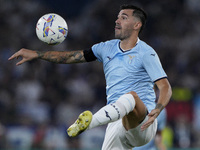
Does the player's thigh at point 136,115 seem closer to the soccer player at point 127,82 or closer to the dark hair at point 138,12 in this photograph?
the soccer player at point 127,82

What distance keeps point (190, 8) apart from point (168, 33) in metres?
1.43

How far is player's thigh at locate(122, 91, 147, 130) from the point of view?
4945 millimetres

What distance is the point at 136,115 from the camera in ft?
16.4

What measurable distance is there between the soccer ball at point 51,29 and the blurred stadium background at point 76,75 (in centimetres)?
573

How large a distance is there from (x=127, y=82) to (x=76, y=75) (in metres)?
7.73

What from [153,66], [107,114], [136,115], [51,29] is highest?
[51,29]

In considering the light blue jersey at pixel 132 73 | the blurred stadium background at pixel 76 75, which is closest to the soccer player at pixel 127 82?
the light blue jersey at pixel 132 73

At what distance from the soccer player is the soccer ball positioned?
25 cm

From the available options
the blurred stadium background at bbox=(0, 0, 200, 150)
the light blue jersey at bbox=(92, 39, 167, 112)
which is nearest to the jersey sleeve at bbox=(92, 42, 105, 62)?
the light blue jersey at bbox=(92, 39, 167, 112)

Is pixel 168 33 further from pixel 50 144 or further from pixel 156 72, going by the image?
pixel 156 72

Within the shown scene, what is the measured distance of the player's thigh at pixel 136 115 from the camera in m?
4.95

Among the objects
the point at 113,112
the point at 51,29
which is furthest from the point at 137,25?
the point at 113,112

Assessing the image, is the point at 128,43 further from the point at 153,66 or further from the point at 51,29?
the point at 51,29

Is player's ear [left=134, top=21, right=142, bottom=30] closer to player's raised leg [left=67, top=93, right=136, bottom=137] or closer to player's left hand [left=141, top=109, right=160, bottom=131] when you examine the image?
player's raised leg [left=67, top=93, right=136, bottom=137]
